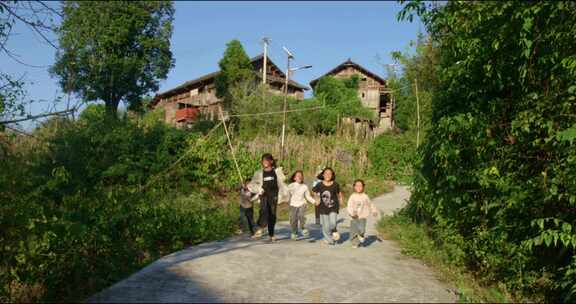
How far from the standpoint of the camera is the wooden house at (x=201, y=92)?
50375 mm

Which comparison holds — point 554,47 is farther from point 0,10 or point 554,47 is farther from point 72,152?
point 72,152

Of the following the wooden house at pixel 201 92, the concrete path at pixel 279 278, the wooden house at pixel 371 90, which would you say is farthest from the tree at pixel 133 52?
the concrete path at pixel 279 278

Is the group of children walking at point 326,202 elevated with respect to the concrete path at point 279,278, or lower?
elevated

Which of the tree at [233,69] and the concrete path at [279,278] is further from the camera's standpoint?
the tree at [233,69]

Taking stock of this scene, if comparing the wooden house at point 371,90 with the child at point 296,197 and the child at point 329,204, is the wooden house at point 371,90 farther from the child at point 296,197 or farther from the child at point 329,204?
the child at point 329,204

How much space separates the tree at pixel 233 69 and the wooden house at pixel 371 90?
14.8 m

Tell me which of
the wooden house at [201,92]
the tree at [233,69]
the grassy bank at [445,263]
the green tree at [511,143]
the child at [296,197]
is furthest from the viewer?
the wooden house at [201,92]

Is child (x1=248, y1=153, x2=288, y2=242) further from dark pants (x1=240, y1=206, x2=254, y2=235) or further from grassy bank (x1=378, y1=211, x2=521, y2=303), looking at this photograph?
grassy bank (x1=378, y1=211, x2=521, y2=303)

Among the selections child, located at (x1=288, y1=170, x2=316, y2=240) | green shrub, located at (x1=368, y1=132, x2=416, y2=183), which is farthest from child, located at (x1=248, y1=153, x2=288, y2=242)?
green shrub, located at (x1=368, y1=132, x2=416, y2=183)

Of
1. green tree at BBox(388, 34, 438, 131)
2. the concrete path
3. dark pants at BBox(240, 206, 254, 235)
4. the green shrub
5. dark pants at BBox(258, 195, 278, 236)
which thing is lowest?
the concrete path

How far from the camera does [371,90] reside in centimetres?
5400

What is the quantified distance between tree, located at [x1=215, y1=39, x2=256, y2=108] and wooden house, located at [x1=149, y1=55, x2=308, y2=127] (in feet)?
20.4

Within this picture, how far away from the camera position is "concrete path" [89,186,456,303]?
5.40 metres

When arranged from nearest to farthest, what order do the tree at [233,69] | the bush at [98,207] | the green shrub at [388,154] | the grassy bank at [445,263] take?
the bush at [98,207]
the grassy bank at [445,263]
the green shrub at [388,154]
the tree at [233,69]
